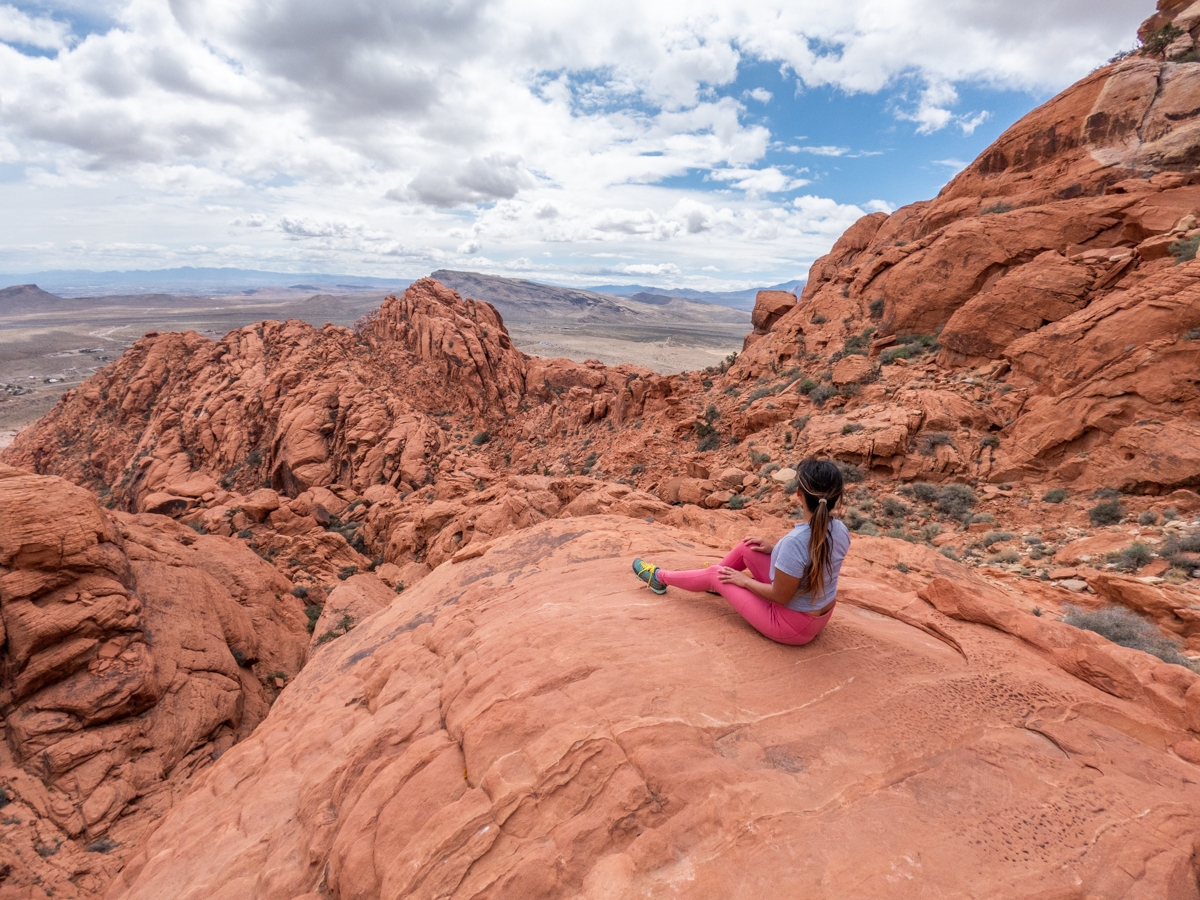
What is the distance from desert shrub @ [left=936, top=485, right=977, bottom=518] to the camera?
11094 mm

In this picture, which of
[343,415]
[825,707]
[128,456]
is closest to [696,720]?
[825,707]

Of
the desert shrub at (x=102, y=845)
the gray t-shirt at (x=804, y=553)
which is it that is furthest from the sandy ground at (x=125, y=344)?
the gray t-shirt at (x=804, y=553)

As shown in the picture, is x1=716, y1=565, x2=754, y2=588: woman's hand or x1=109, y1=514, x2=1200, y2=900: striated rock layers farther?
x1=716, y1=565, x2=754, y2=588: woman's hand

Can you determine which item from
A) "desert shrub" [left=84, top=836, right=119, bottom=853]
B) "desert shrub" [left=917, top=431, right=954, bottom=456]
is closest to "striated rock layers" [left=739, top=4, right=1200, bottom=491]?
"desert shrub" [left=917, top=431, right=954, bottom=456]

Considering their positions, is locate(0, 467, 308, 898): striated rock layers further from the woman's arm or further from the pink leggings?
the woman's arm

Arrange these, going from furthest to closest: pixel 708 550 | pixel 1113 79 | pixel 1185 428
A: pixel 1113 79 < pixel 1185 428 < pixel 708 550

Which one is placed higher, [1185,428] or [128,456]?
[1185,428]

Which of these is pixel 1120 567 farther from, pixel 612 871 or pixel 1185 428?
pixel 612 871

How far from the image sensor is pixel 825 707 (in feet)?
12.1

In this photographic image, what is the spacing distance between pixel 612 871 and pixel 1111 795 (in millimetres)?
2880

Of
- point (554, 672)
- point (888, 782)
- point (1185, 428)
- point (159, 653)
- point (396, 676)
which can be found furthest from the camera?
point (159, 653)

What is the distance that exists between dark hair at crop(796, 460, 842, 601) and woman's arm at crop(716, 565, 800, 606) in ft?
0.48

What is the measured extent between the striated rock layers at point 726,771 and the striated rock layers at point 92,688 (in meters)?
4.69

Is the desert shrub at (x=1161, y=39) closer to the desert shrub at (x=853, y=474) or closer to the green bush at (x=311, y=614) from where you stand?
the desert shrub at (x=853, y=474)
